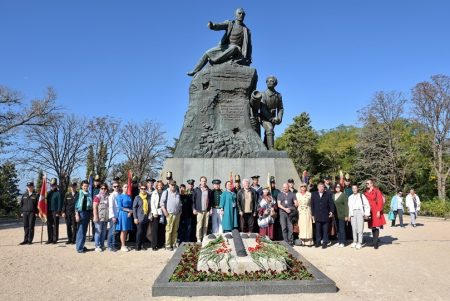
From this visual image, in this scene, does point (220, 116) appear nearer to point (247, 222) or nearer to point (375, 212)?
point (247, 222)

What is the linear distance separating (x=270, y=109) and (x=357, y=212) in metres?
5.22

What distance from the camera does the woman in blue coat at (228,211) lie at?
9328mm

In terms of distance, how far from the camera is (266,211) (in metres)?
9.44

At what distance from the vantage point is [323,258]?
26.4 ft

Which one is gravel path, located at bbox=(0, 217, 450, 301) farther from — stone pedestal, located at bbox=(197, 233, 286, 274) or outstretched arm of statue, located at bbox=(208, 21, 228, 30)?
outstretched arm of statue, located at bbox=(208, 21, 228, 30)

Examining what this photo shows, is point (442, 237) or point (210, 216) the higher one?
point (210, 216)

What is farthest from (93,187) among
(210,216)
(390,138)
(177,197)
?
(390,138)

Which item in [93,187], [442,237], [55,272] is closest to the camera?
[55,272]

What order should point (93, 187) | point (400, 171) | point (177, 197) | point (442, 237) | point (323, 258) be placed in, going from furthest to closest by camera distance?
point (400, 171) < point (442, 237) < point (93, 187) < point (177, 197) < point (323, 258)

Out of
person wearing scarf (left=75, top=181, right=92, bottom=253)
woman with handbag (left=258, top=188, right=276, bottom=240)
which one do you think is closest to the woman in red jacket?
woman with handbag (left=258, top=188, right=276, bottom=240)

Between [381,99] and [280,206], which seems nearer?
[280,206]

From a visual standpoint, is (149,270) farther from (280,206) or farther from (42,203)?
(42,203)

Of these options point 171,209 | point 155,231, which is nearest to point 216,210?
point 171,209

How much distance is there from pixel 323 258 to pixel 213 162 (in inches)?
204
